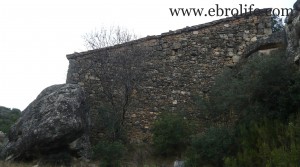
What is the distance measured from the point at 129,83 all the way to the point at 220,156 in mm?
4230

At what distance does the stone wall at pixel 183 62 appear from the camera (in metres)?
11.1

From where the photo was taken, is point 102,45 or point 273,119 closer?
point 273,119

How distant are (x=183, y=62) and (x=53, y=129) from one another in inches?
170

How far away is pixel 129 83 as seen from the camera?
11055mm

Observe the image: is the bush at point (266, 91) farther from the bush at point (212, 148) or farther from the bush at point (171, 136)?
the bush at point (171, 136)

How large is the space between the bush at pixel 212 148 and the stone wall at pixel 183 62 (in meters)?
2.79

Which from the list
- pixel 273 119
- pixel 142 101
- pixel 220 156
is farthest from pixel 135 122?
pixel 273 119

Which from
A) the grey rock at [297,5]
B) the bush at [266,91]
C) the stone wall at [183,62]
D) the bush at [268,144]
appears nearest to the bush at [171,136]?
the stone wall at [183,62]

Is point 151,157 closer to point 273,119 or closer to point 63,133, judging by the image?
point 63,133

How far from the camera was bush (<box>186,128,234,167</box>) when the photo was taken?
7.67 m

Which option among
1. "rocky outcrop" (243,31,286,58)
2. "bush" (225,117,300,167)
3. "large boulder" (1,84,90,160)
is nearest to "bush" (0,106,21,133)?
"large boulder" (1,84,90,160)

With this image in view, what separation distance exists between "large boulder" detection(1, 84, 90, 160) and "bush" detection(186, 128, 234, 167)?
3142mm

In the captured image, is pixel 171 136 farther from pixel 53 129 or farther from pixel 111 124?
pixel 53 129

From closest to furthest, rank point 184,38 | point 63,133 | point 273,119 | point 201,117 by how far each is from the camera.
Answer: point 273,119 → point 63,133 → point 201,117 → point 184,38
